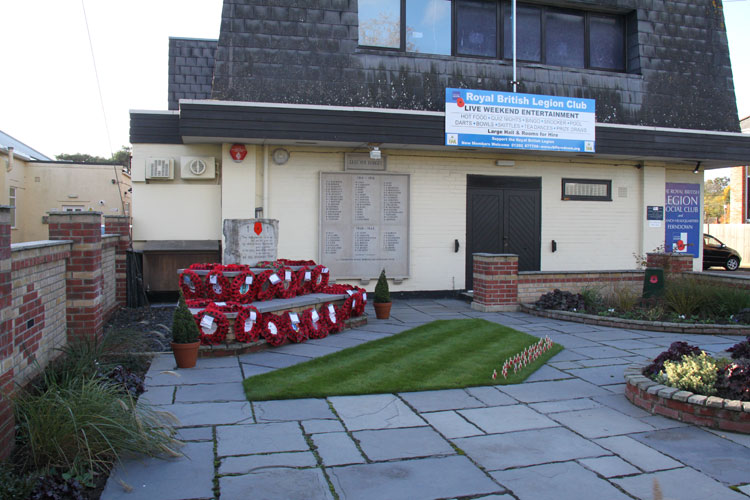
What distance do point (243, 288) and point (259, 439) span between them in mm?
3687

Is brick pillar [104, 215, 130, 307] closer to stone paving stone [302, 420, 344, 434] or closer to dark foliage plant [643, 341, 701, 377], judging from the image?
stone paving stone [302, 420, 344, 434]

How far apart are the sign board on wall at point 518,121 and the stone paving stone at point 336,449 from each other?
7.90 m

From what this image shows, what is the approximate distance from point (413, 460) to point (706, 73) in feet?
43.5

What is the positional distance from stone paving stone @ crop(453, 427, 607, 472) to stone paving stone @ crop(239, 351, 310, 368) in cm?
281

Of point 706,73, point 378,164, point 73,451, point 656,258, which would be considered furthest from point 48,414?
point 706,73

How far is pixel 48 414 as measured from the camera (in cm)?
365

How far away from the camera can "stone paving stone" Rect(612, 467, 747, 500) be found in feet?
11.5

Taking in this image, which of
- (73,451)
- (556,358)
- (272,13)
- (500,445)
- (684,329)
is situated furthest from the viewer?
(272,13)

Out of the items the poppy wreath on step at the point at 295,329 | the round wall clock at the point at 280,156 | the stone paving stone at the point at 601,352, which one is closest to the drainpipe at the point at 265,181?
the round wall clock at the point at 280,156

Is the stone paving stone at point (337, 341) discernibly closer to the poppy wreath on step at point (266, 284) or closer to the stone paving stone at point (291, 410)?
the poppy wreath on step at point (266, 284)

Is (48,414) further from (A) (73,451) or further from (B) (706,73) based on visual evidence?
(B) (706,73)

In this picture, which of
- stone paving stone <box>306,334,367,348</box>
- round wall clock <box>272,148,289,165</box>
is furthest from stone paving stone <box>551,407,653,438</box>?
round wall clock <box>272,148,289,165</box>

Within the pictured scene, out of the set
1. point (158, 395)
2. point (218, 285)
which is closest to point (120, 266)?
point (218, 285)

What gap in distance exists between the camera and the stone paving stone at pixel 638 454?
393 cm
